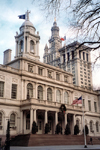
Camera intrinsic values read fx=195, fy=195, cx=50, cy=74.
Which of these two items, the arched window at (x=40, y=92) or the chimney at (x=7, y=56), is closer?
the arched window at (x=40, y=92)

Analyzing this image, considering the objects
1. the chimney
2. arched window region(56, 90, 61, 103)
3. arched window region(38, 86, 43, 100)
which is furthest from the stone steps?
the chimney

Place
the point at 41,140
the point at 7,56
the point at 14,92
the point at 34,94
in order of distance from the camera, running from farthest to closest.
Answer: the point at 7,56, the point at 34,94, the point at 14,92, the point at 41,140

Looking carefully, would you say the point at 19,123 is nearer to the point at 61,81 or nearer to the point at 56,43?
the point at 61,81

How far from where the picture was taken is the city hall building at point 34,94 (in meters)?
35.6

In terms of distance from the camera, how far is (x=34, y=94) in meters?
39.8

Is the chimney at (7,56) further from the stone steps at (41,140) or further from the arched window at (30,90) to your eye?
the stone steps at (41,140)

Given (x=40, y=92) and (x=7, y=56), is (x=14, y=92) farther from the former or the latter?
(x=7, y=56)

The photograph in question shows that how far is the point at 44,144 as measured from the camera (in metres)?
29.9

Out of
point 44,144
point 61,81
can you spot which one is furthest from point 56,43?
point 44,144

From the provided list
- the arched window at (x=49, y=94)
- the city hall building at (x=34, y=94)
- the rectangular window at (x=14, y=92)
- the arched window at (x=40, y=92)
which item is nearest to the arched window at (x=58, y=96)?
the city hall building at (x=34, y=94)

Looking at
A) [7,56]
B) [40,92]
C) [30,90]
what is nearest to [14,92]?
[30,90]

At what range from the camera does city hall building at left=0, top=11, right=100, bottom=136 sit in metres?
35.6

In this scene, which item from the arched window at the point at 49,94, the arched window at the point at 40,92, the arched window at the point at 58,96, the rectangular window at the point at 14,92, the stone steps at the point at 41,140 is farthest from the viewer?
the arched window at the point at 58,96

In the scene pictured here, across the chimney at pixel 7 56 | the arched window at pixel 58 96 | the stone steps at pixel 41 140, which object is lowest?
the stone steps at pixel 41 140
